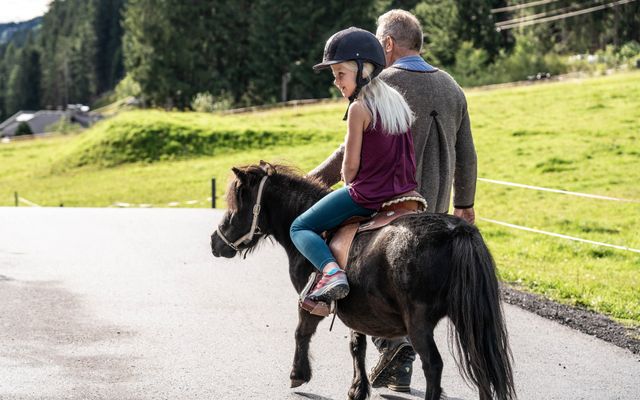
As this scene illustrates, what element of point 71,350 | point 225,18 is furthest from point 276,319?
point 225,18

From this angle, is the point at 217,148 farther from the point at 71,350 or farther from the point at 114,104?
the point at 114,104

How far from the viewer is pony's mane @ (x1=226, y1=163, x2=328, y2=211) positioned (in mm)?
5891

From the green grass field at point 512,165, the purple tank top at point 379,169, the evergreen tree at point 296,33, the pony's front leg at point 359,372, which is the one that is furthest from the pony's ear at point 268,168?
the evergreen tree at point 296,33

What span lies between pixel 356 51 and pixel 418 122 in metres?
1.14

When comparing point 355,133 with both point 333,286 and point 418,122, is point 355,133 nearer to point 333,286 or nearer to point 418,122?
point 333,286

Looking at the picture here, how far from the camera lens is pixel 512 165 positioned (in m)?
26.5

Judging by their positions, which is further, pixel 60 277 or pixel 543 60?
pixel 543 60

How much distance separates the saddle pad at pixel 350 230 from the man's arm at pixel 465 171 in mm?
1234

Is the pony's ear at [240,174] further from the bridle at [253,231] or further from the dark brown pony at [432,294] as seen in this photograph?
the dark brown pony at [432,294]

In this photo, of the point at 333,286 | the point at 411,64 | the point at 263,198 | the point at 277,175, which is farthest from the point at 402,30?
the point at 333,286

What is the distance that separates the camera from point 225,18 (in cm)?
7188

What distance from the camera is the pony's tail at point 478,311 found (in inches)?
187

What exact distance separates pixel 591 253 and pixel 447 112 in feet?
30.0

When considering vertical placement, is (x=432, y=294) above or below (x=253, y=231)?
below
